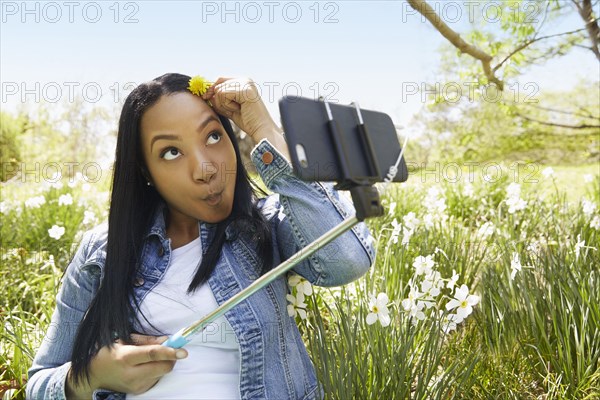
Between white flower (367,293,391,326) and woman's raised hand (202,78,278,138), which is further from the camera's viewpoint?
white flower (367,293,391,326)

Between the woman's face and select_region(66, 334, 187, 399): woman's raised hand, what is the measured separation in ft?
1.29

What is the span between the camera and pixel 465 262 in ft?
10.2

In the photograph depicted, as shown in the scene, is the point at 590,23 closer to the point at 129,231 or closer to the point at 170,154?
the point at 170,154

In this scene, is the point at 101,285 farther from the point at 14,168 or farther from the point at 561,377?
the point at 14,168

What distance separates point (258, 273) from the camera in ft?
5.14

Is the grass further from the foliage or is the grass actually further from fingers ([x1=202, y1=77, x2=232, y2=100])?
the foliage

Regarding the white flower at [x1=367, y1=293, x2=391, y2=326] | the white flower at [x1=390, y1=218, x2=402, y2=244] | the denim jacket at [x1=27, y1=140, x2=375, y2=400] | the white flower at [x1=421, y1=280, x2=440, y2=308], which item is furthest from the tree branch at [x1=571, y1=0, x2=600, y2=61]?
the denim jacket at [x1=27, y1=140, x2=375, y2=400]

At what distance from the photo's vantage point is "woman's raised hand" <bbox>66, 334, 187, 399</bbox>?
134cm

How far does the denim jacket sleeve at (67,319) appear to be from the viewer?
160 centimetres

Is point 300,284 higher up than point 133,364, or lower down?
higher up

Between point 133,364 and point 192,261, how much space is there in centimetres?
33

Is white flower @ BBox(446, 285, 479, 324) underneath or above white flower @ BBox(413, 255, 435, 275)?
underneath

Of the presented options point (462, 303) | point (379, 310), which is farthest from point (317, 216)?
point (462, 303)

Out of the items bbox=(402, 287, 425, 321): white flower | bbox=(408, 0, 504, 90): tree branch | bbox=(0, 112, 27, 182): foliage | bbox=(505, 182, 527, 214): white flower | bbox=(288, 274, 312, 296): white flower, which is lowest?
bbox=(0, 112, 27, 182): foliage
